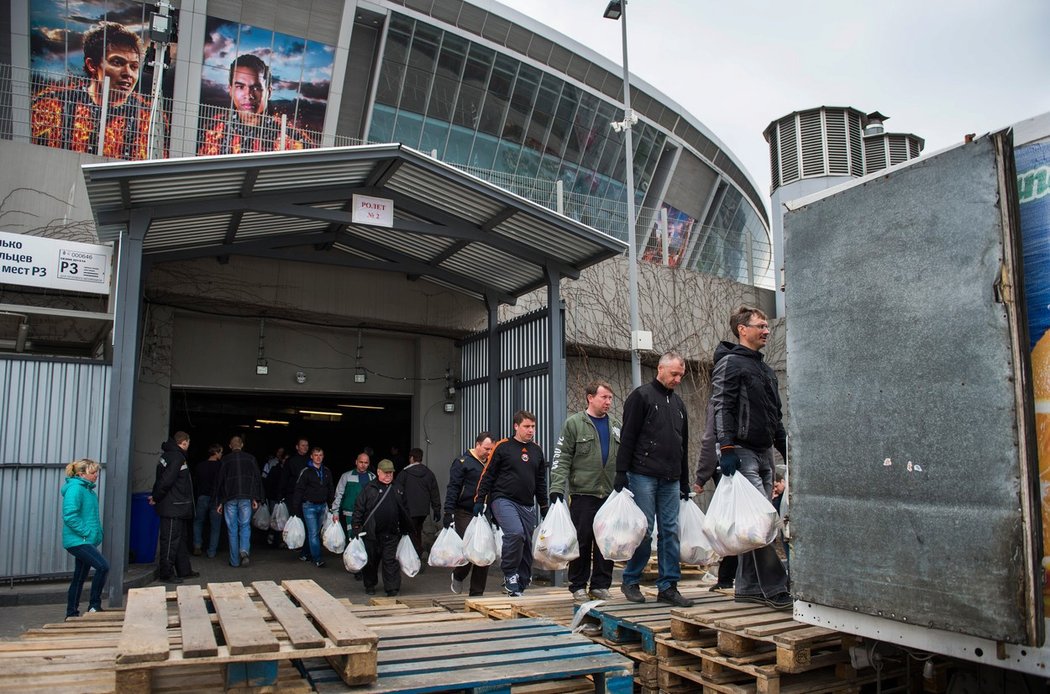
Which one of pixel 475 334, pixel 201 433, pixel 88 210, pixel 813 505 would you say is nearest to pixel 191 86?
pixel 201 433

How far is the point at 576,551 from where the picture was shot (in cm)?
660

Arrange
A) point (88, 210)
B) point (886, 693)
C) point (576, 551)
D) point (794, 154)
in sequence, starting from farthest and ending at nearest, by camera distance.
→ point (794, 154) < point (88, 210) < point (576, 551) < point (886, 693)

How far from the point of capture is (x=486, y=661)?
390cm

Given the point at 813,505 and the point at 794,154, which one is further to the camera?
the point at 794,154

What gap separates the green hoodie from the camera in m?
6.94

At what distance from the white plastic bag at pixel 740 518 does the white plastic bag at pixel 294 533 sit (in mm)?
7984

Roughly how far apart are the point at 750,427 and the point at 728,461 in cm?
33

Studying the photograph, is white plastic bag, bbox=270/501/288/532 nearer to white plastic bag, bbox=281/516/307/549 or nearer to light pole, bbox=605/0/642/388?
white plastic bag, bbox=281/516/307/549

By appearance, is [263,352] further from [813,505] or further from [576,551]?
[813,505]

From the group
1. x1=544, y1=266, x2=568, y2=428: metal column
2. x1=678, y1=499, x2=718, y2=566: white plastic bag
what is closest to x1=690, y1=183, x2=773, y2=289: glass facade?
x1=544, y1=266, x2=568, y2=428: metal column

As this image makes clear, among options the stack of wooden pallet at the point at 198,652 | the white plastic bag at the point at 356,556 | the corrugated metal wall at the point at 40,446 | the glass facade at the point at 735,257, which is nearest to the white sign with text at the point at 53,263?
the corrugated metal wall at the point at 40,446

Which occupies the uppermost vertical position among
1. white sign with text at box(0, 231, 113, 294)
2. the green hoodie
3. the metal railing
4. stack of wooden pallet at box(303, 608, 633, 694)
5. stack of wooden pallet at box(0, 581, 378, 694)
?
the metal railing

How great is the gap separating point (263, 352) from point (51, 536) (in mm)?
4744

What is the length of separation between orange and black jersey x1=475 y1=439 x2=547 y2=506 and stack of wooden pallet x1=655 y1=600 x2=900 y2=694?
2.91m
